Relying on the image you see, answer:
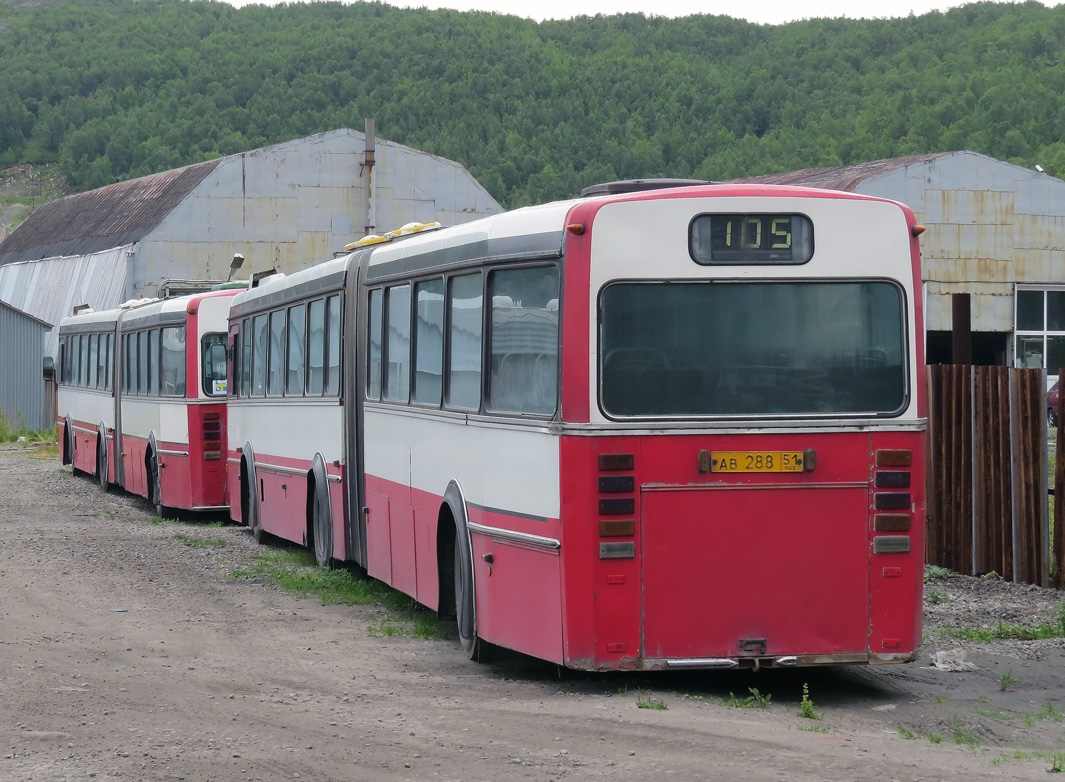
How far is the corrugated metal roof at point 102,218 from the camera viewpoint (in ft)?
153

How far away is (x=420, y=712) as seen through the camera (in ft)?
26.6

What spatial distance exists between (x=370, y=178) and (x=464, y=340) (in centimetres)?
3760

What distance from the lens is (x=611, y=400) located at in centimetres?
834

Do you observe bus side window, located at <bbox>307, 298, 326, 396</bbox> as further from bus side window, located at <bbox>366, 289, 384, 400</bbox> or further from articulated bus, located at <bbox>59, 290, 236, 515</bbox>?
articulated bus, located at <bbox>59, 290, 236, 515</bbox>

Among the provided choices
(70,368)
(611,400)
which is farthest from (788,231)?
(70,368)

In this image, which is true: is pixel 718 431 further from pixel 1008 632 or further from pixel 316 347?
pixel 316 347

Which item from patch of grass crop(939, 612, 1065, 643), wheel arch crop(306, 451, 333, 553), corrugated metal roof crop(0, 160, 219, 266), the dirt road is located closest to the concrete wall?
corrugated metal roof crop(0, 160, 219, 266)

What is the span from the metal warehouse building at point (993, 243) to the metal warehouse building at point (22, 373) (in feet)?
74.6

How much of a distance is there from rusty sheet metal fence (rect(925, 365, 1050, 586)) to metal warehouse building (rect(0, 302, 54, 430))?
125 feet

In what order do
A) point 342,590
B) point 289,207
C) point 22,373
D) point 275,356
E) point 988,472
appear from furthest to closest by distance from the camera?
point 22,373 → point 289,207 → point 275,356 → point 342,590 → point 988,472

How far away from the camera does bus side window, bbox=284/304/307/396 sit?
49.1ft

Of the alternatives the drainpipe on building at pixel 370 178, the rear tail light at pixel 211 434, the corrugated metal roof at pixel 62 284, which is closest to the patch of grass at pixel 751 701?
the rear tail light at pixel 211 434

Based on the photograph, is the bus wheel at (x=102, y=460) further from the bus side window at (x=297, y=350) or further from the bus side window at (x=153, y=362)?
the bus side window at (x=297, y=350)

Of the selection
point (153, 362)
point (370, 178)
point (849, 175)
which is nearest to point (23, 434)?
point (370, 178)
